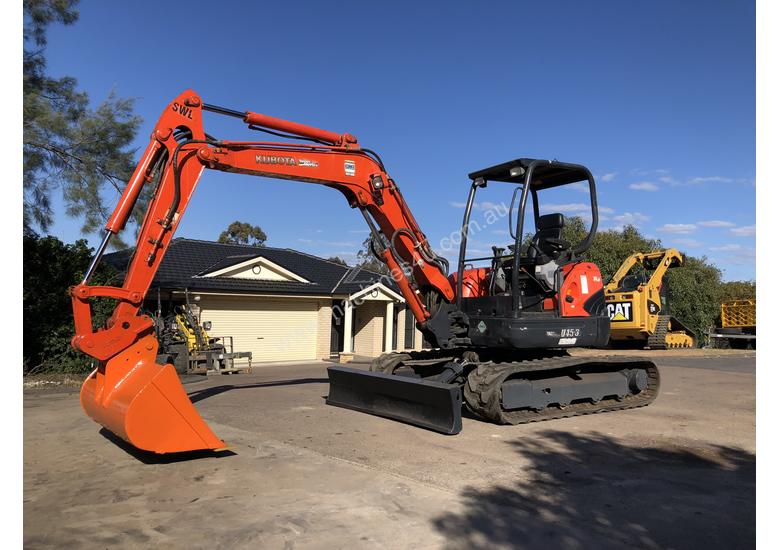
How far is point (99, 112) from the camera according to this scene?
1305 cm

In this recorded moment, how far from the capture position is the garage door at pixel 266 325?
18.2m

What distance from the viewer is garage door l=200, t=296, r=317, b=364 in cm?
1822

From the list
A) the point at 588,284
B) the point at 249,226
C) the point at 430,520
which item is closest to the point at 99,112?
the point at 588,284

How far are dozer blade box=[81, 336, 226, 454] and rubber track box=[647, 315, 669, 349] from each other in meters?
20.2

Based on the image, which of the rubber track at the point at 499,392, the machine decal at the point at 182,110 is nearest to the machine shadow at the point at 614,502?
A: the rubber track at the point at 499,392

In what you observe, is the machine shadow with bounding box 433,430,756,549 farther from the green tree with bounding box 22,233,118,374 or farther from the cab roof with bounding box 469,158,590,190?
the green tree with bounding box 22,233,118,374

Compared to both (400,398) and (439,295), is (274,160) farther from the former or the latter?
(400,398)

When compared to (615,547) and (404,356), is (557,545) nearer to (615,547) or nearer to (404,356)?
(615,547)

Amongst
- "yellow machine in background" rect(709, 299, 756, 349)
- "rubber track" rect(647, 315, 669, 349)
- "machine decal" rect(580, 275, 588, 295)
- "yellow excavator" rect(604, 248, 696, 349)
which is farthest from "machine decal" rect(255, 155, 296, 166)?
"yellow machine in background" rect(709, 299, 756, 349)

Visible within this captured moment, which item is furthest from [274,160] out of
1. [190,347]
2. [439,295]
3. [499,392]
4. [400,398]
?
[190,347]

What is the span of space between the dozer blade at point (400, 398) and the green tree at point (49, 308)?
743cm

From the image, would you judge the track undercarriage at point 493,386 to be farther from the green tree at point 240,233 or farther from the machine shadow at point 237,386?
the green tree at point 240,233

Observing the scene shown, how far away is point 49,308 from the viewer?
1373 centimetres

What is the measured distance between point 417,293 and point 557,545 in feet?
18.3
